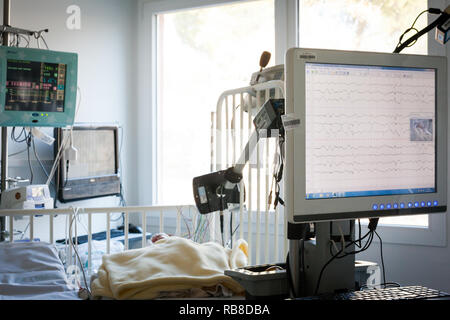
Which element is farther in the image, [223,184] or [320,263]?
[223,184]

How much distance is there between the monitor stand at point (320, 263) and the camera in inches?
37.7

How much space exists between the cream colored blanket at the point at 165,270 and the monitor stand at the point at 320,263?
0.12 m

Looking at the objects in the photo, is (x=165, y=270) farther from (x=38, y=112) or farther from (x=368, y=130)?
(x=38, y=112)

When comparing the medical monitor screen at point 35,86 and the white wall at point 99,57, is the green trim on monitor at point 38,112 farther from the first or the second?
the white wall at point 99,57

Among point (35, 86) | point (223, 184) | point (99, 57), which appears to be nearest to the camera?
point (223, 184)

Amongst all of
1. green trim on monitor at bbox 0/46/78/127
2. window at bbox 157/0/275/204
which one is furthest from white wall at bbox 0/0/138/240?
green trim on monitor at bbox 0/46/78/127

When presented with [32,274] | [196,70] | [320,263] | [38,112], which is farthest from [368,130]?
[196,70]

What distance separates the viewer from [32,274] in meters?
1.17

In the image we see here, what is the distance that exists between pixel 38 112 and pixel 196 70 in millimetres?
1254

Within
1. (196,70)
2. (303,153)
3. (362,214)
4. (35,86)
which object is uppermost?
(196,70)

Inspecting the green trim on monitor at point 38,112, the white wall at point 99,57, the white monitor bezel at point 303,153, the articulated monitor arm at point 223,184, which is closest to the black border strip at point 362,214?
the white monitor bezel at point 303,153

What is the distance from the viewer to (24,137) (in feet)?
8.59
